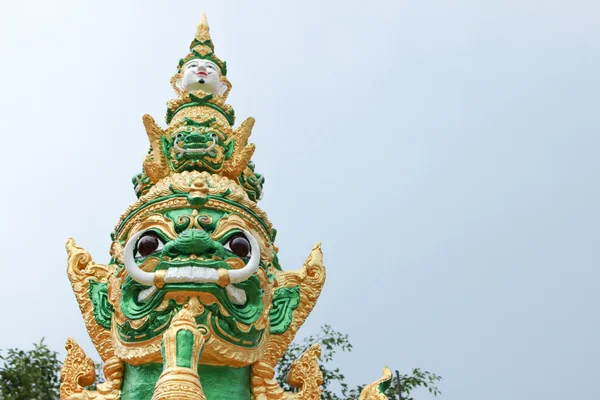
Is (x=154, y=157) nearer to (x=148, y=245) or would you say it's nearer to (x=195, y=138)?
(x=195, y=138)

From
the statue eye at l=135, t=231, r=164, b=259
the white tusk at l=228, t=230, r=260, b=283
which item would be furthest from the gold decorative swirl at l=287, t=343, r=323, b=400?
the statue eye at l=135, t=231, r=164, b=259

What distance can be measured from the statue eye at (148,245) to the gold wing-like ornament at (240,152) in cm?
123

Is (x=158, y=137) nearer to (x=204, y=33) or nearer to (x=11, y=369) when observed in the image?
(x=204, y=33)

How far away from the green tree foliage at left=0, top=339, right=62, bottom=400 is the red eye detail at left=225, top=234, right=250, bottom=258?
4.30 m

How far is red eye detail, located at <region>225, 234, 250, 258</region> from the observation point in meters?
5.95

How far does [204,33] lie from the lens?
8953 mm

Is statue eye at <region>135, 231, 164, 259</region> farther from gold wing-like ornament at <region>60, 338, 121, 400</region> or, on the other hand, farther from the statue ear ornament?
gold wing-like ornament at <region>60, 338, 121, 400</region>

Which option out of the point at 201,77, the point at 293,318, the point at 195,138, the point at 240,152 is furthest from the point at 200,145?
the point at 293,318

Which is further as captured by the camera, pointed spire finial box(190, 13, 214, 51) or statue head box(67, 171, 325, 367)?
pointed spire finial box(190, 13, 214, 51)

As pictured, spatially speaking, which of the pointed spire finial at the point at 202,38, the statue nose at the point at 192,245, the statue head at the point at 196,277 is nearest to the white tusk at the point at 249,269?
the statue head at the point at 196,277

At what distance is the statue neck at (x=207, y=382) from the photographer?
555 centimetres

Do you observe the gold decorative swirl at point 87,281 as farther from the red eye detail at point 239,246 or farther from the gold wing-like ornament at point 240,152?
the gold wing-like ornament at point 240,152

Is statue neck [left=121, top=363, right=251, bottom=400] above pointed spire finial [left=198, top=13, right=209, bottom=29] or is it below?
below

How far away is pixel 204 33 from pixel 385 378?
5290 millimetres
